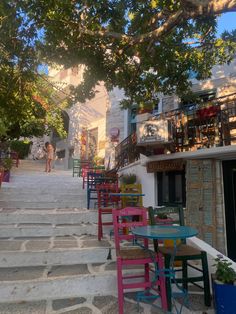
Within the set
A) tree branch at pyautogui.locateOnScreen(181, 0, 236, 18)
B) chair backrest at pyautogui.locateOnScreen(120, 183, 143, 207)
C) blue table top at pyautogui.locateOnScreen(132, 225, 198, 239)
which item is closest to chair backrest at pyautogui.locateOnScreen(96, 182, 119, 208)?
chair backrest at pyautogui.locateOnScreen(120, 183, 143, 207)

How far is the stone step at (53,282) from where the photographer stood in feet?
11.8

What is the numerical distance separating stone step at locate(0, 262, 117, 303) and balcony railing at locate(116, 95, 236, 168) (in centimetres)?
476

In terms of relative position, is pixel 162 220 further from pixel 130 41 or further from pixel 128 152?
pixel 128 152

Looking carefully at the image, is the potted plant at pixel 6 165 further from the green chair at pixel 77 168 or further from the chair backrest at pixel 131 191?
the chair backrest at pixel 131 191

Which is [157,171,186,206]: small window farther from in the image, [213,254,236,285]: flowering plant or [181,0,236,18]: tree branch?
[181,0,236,18]: tree branch

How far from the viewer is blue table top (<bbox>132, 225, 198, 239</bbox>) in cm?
305

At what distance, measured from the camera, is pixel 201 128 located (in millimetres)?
8094

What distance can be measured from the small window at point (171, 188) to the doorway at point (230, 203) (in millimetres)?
1232

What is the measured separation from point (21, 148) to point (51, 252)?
19.3m

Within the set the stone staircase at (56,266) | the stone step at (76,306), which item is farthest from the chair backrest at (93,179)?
the stone step at (76,306)

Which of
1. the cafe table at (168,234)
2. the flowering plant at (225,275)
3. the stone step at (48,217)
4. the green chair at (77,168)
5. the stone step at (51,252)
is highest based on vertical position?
the green chair at (77,168)

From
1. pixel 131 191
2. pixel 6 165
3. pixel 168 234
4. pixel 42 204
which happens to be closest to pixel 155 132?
pixel 131 191

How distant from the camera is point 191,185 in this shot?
7871 millimetres

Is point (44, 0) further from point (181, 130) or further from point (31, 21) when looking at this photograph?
point (181, 130)
